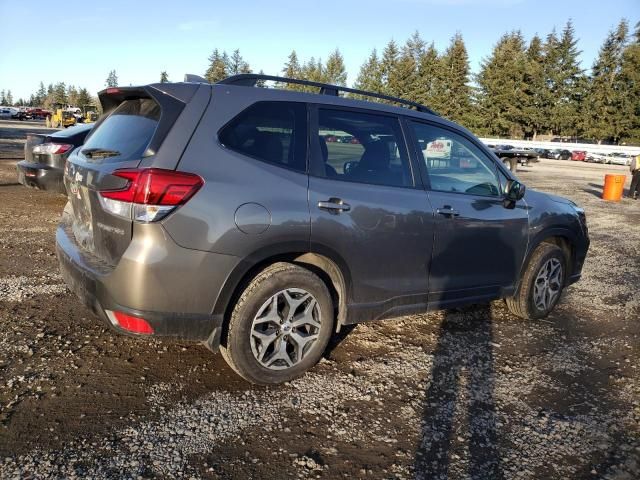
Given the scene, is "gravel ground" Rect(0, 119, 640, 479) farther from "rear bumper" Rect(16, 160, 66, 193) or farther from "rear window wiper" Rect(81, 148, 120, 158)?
"rear bumper" Rect(16, 160, 66, 193)

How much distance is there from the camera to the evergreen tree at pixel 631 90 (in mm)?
67062

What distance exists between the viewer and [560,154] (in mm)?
51562

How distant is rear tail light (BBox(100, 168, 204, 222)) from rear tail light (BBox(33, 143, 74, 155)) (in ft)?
20.6

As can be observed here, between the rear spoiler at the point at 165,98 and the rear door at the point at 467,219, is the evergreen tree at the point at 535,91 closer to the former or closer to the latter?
the rear door at the point at 467,219

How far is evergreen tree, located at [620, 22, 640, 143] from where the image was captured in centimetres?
6706

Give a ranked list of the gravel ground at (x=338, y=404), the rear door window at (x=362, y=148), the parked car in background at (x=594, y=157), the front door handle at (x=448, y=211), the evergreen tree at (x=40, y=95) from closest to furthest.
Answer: the gravel ground at (x=338, y=404), the rear door window at (x=362, y=148), the front door handle at (x=448, y=211), the parked car in background at (x=594, y=157), the evergreen tree at (x=40, y=95)

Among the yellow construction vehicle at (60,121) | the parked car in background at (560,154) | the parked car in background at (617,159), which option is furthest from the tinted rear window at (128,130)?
the parked car in background at (560,154)

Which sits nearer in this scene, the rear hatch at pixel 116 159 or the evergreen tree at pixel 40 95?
the rear hatch at pixel 116 159

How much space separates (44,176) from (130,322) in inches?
255

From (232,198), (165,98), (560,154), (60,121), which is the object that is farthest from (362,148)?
(560,154)

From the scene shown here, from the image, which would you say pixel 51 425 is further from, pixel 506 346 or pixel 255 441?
pixel 506 346

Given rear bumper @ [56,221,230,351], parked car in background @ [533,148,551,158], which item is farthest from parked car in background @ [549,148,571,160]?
rear bumper @ [56,221,230,351]

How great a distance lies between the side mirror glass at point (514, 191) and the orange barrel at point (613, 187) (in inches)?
516

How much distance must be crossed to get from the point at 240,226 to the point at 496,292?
101 inches
